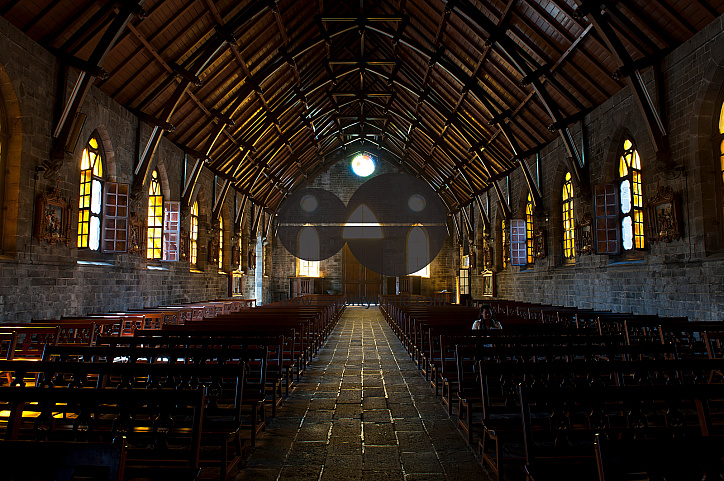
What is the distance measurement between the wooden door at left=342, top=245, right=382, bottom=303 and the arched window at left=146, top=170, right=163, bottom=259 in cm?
1458

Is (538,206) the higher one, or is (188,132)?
(188,132)

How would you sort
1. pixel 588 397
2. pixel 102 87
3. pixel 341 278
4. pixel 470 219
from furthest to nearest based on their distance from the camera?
pixel 341 278
pixel 470 219
pixel 102 87
pixel 588 397

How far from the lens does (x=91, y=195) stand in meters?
9.57

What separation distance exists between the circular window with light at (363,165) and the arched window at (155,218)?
15.2m

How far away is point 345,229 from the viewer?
26.8m

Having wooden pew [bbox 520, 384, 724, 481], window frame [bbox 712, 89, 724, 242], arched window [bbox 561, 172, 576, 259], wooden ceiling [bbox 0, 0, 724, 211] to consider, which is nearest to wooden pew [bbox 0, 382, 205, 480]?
wooden pew [bbox 520, 384, 724, 481]

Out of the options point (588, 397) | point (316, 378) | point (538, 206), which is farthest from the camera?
point (538, 206)

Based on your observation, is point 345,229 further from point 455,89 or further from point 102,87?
point 102,87

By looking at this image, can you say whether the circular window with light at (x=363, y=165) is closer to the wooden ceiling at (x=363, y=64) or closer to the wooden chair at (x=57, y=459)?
the wooden ceiling at (x=363, y=64)

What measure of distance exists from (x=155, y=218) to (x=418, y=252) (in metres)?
16.2

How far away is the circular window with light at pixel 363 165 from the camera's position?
27078 mm

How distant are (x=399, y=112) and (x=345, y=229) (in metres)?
8.65

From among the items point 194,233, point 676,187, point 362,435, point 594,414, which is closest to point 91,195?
point 194,233

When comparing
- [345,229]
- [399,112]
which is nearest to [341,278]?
[345,229]
